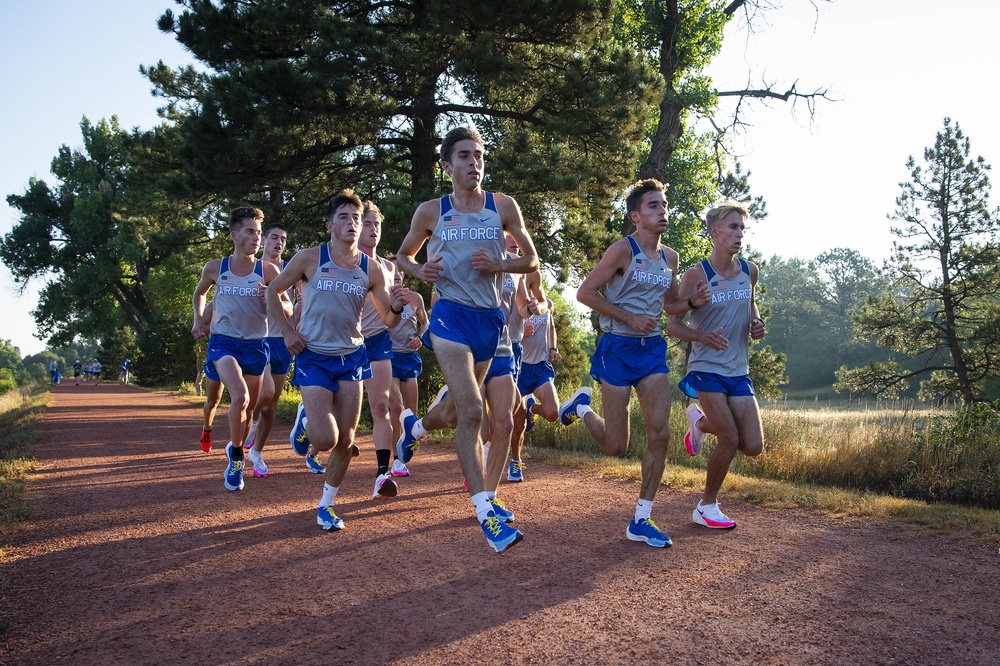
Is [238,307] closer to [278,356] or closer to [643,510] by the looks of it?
[278,356]

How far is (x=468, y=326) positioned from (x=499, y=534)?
4.58 ft

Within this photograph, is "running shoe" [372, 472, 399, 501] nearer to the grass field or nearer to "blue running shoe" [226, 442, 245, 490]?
"blue running shoe" [226, 442, 245, 490]

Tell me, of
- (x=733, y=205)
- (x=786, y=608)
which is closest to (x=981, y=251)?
(x=733, y=205)

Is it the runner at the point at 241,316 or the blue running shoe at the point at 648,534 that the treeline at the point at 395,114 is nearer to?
the runner at the point at 241,316

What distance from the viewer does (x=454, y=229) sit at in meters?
5.40

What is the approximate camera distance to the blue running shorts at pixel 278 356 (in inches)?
351

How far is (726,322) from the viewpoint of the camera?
Answer: 6.13 metres

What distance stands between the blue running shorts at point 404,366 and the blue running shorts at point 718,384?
12.8ft

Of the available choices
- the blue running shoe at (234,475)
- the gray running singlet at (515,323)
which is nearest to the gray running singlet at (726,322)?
the gray running singlet at (515,323)

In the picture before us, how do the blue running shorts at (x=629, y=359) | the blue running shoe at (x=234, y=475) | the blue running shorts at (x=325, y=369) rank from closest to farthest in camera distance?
the blue running shorts at (x=629, y=359), the blue running shorts at (x=325, y=369), the blue running shoe at (x=234, y=475)

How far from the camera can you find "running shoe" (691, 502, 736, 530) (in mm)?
6180

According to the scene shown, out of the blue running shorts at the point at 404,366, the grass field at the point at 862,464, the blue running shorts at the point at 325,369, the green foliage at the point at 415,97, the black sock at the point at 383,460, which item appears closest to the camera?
the blue running shorts at the point at 325,369

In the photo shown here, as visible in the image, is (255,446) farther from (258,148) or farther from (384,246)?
(258,148)

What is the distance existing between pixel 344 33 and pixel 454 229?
985 cm
